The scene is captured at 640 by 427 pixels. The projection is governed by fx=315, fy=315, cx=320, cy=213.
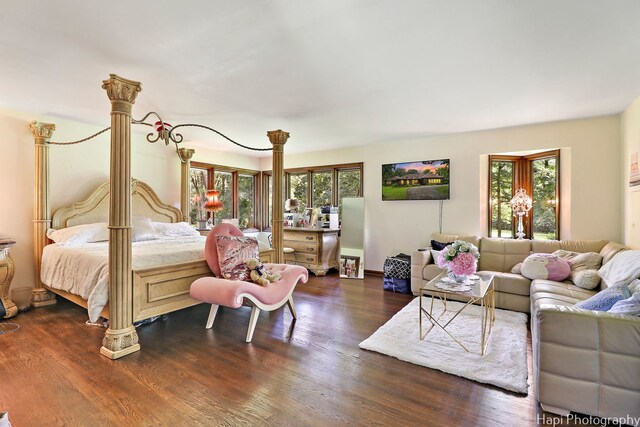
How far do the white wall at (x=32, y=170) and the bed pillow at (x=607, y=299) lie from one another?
535 centimetres

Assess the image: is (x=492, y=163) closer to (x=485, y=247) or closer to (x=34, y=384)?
(x=485, y=247)

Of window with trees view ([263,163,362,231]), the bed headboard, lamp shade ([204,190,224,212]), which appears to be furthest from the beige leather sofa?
the bed headboard

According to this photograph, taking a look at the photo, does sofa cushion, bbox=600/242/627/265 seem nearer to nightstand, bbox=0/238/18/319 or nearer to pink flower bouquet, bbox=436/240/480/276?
pink flower bouquet, bbox=436/240/480/276

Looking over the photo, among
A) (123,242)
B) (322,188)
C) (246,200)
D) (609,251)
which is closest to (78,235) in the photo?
(123,242)

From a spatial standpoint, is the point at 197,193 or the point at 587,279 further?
the point at 197,193

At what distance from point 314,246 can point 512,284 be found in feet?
10.6

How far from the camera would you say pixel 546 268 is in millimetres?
3555

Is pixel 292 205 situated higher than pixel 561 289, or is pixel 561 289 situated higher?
pixel 292 205

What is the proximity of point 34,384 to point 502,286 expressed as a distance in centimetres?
451

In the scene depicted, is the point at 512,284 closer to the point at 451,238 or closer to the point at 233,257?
the point at 451,238

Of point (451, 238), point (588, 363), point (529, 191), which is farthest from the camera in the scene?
point (529, 191)

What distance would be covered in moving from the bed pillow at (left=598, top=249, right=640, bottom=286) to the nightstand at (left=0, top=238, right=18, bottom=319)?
5880mm

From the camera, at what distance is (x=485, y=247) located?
4492mm

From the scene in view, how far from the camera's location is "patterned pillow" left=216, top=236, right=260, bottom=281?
128 inches
